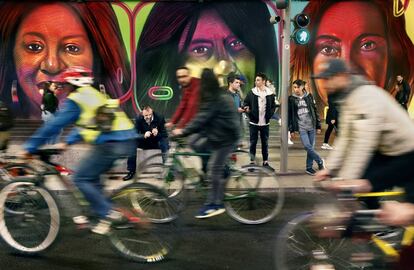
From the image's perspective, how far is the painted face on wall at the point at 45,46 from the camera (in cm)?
1245

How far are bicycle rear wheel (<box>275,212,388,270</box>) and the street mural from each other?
9.23m

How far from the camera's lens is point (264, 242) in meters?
4.85

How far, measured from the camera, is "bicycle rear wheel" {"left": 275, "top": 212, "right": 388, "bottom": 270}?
3262 millimetres

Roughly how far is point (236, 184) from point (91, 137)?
1.98 metres

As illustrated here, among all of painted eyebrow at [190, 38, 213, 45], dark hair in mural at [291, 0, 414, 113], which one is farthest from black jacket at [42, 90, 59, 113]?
dark hair in mural at [291, 0, 414, 113]

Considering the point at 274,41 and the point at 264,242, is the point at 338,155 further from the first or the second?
the point at 274,41

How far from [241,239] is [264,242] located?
0.86 ft


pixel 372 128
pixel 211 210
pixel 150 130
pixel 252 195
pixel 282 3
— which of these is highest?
pixel 282 3

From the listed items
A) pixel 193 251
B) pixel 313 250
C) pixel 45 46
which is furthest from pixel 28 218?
pixel 45 46

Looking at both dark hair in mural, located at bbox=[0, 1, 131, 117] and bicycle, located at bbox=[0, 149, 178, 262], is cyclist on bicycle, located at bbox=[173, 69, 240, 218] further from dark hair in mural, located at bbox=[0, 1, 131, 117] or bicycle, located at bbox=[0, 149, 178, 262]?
dark hair in mural, located at bbox=[0, 1, 131, 117]

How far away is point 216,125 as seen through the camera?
5117 mm

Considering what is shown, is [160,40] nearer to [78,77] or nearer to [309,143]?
[309,143]

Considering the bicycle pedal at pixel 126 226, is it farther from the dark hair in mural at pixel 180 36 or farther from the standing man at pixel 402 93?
the standing man at pixel 402 93

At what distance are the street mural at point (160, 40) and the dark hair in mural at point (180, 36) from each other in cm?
3
